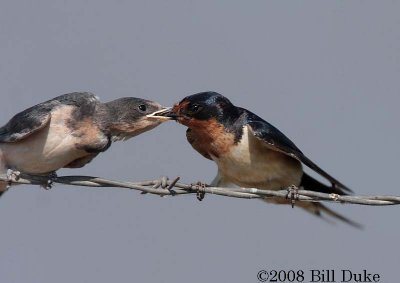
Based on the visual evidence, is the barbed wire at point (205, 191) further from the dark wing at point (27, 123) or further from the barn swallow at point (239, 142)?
the barn swallow at point (239, 142)

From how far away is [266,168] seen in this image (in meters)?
5.55

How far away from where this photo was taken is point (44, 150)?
5.11 m

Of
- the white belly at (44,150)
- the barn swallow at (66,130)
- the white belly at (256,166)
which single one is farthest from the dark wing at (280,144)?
the white belly at (44,150)

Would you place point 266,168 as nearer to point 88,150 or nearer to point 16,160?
point 88,150

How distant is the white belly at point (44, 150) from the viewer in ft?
16.8

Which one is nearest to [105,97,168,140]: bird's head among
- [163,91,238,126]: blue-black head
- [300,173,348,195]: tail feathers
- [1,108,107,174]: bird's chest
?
[163,91,238,126]: blue-black head

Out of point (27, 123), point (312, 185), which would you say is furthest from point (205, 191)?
point (312, 185)

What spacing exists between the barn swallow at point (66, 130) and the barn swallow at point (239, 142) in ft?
0.69

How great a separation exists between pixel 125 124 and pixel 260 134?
88cm

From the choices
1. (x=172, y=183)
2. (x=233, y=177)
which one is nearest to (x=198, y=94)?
(x=233, y=177)

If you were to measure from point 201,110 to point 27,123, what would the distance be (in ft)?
3.77

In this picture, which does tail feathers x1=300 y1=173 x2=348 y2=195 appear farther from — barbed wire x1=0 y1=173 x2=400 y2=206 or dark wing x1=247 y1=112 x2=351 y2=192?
barbed wire x1=0 y1=173 x2=400 y2=206

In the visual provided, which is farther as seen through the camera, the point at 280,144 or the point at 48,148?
the point at 280,144

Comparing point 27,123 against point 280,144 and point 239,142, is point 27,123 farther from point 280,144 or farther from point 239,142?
point 280,144
